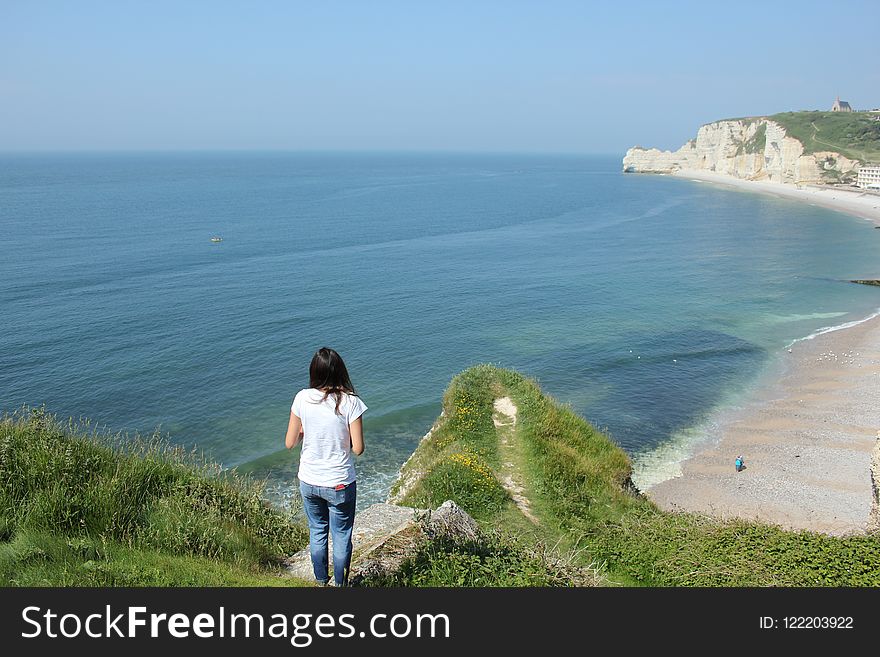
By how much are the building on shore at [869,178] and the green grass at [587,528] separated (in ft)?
497

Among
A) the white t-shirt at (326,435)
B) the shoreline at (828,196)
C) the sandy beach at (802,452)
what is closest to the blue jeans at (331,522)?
the white t-shirt at (326,435)

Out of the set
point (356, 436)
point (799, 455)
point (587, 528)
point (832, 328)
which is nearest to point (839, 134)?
point (832, 328)

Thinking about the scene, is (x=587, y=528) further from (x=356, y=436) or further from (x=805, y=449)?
(x=805, y=449)

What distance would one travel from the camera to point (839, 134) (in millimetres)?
160750

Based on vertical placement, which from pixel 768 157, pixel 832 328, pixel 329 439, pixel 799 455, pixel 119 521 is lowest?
pixel 799 455

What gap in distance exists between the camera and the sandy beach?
25.5 meters

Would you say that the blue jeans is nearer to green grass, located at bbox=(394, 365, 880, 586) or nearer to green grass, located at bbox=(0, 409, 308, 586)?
green grass, located at bbox=(0, 409, 308, 586)

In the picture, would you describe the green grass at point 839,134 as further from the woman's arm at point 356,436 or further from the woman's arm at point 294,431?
the woman's arm at point 294,431

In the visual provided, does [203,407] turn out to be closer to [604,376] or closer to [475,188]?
[604,376]

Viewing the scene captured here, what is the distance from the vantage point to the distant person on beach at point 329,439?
22.1ft

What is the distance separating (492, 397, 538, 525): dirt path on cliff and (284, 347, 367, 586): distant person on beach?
868 centimetres

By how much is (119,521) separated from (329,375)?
14.6ft

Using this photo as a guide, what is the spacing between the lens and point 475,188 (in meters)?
173

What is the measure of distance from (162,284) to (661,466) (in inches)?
1816
